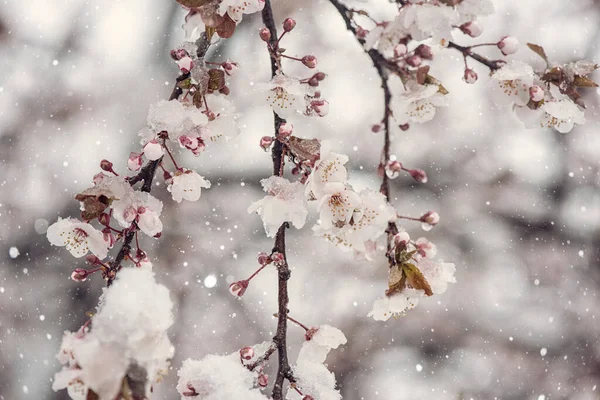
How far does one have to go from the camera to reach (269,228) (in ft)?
1.97

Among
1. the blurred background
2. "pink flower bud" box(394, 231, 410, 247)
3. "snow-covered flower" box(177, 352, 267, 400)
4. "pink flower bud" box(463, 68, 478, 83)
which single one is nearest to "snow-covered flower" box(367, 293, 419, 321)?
"pink flower bud" box(394, 231, 410, 247)

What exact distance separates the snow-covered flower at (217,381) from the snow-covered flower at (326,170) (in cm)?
22

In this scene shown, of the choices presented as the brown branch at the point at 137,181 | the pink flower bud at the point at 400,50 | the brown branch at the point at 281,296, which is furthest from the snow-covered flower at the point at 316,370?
the pink flower bud at the point at 400,50

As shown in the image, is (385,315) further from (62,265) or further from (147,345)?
(62,265)

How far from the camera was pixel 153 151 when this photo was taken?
22.6 inches

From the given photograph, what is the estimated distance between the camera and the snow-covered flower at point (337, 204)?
54 cm

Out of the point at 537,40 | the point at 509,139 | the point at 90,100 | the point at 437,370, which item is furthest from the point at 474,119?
the point at 90,100

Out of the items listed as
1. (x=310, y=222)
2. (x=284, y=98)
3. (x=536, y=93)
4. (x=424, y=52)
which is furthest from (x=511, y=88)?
(x=310, y=222)

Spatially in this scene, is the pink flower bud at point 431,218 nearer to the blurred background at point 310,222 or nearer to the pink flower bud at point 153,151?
the pink flower bud at point 153,151

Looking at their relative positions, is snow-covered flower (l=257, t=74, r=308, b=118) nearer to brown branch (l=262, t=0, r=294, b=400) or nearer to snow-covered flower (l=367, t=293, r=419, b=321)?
brown branch (l=262, t=0, r=294, b=400)

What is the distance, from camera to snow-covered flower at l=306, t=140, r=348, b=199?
56cm

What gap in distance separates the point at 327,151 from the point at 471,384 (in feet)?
7.71

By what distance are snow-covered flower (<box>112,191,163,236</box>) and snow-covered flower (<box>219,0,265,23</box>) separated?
211 millimetres

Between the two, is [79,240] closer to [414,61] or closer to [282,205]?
[282,205]
